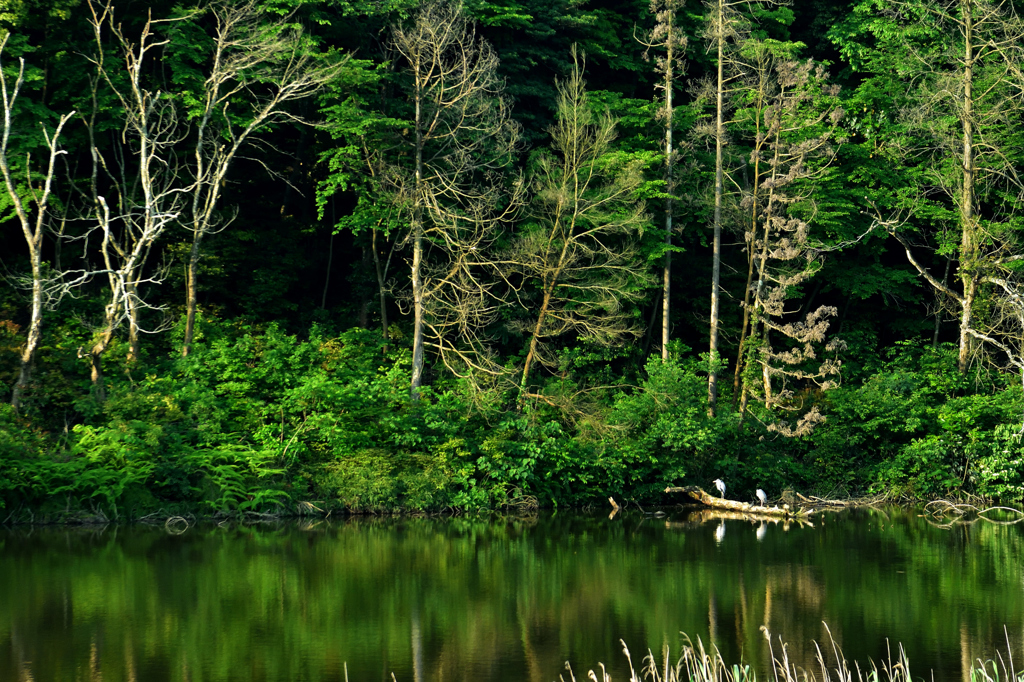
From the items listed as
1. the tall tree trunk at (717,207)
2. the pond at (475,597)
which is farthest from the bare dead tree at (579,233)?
the pond at (475,597)

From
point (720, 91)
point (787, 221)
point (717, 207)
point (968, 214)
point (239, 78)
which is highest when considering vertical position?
point (720, 91)

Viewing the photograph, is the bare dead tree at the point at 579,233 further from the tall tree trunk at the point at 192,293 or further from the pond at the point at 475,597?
the tall tree trunk at the point at 192,293

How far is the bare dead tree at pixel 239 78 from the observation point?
26828 mm

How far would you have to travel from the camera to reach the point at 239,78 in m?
28.5

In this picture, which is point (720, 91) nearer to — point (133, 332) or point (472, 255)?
point (472, 255)

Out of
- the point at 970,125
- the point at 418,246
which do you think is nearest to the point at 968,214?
the point at 970,125

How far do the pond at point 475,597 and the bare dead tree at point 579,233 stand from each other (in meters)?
6.50

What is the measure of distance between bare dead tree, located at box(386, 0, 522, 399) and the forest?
0.47 ft

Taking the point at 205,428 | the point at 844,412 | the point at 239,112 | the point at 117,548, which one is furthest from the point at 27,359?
the point at 844,412

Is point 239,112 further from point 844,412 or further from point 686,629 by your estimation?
point 686,629

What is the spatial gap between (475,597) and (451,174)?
595 inches

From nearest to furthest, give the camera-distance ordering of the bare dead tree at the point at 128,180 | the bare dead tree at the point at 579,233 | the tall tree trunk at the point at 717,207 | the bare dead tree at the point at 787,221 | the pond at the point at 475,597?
the pond at the point at 475,597
the bare dead tree at the point at 128,180
the bare dead tree at the point at 787,221
the bare dead tree at the point at 579,233
the tall tree trunk at the point at 717,207

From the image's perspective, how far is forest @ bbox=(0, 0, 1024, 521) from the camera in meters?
24.7

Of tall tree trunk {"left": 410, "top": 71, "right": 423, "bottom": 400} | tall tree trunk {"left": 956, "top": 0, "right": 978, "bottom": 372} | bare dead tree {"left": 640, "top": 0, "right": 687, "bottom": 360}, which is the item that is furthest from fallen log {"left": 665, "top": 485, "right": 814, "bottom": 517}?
tall tree trunk {"left": 956, "top": 0, "right": 978, "bottom": 372}
